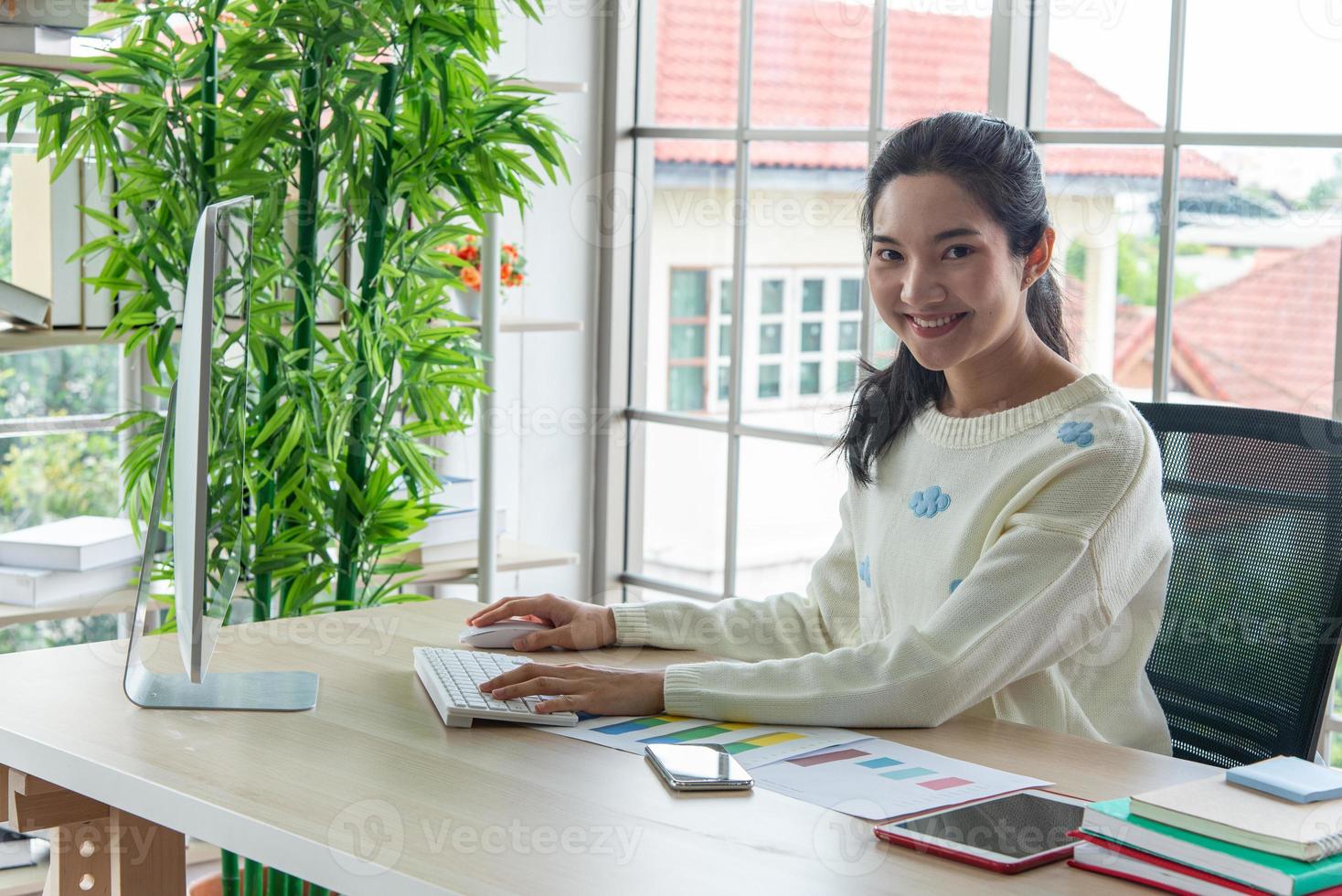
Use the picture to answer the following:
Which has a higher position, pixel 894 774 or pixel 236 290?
pixel 236 290

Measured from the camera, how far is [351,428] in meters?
2.66

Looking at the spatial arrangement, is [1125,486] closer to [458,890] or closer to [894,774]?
[894,774]

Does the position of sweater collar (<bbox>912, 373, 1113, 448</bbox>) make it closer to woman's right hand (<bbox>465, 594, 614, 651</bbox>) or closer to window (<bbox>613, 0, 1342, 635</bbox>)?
window (<bbox>613, 0, 1342, 635</bbox>)

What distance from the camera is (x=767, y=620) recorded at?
6.15 feet

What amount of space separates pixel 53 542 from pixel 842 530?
4.84 ft

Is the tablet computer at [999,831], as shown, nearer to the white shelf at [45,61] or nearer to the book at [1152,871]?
the book at [1152,871]

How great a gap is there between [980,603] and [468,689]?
526mm

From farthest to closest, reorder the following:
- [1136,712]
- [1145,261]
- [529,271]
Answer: [529,271] → [1145,261] → [1136,712]

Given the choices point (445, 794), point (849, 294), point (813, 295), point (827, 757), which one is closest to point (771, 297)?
point (813, 295)

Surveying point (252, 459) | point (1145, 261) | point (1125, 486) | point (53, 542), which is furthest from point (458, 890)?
point (1145, 261)

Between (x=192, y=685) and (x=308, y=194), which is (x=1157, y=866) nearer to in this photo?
(x=192, y=685)

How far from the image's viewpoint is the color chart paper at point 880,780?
124 centimetres

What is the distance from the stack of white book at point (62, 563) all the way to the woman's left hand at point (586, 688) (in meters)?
1.38

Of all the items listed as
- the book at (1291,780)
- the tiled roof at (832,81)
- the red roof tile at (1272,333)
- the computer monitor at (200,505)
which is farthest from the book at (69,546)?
the book at (1291,780)
